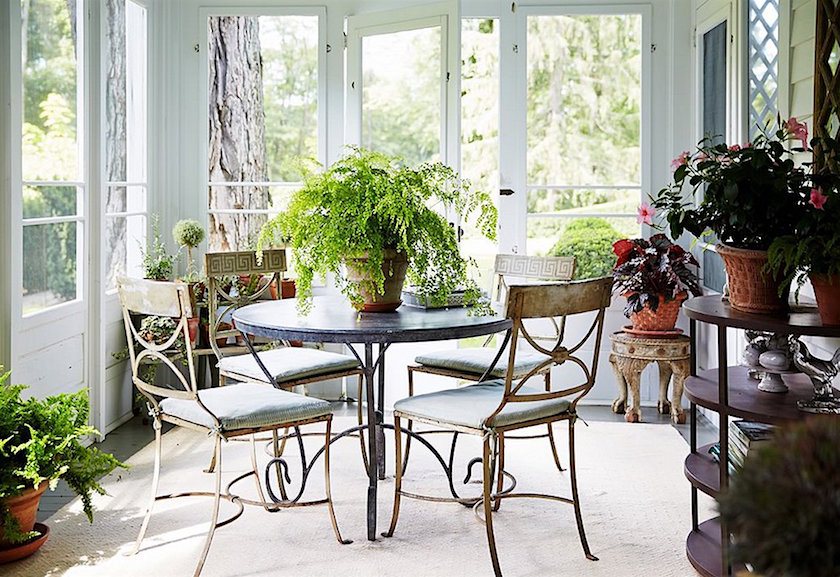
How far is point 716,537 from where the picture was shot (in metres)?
3.18

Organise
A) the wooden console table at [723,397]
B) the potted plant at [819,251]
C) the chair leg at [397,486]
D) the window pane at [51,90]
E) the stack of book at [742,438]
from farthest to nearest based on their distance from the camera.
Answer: the window pane at [51,90], the chair leg at [397,486], the stack of book at [742,438], the wooden console table at [723,397], the potted plant at [819,251]

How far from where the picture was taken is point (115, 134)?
5.21 m

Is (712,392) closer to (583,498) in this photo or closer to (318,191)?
(583,498)

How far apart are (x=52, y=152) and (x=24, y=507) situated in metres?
1.79

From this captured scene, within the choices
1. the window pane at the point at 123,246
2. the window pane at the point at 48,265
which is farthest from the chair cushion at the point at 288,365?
the window pane at the point at 123,246

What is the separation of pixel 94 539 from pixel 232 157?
2.86 metres

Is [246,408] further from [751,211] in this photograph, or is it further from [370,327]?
[751,211]

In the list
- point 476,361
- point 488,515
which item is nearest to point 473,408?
point 488,515

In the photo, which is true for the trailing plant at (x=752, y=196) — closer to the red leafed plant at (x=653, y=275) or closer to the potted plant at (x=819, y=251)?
the potted plant at (x=819, y=251)

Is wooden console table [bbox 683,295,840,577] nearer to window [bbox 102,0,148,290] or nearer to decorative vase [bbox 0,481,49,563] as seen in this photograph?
decorative vase [bbox 0,481,49,563]

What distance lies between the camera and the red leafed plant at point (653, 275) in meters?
5.11

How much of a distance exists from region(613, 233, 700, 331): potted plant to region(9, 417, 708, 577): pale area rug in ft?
2.88

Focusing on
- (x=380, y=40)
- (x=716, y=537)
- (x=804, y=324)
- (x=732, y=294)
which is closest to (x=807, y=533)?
(x=804, y=324)

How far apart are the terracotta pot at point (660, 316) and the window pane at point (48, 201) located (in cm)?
287
